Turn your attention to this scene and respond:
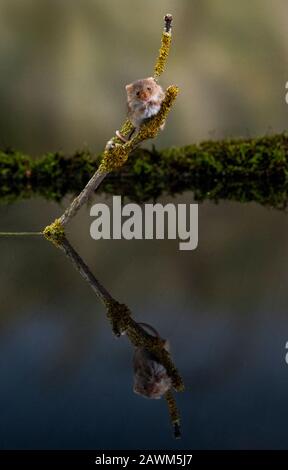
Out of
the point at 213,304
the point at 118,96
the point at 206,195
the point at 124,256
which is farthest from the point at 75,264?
the point at 118,96

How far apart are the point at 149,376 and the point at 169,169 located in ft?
16.4

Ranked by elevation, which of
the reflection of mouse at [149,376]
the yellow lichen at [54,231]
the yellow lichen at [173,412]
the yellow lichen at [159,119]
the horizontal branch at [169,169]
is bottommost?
the yellow lichen at [173,412]

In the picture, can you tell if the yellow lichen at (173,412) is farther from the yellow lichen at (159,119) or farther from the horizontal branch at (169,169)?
the horizontal branch at (169,169)

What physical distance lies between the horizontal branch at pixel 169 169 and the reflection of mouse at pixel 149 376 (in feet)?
13.8

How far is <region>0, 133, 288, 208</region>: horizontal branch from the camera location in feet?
22.5

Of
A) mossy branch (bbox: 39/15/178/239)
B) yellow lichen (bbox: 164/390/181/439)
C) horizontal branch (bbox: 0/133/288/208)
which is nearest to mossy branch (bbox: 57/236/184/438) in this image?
yellow lichen (bbox: 164/390/181/439)

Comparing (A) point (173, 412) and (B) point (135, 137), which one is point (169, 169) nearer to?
(B) point (135, 137)

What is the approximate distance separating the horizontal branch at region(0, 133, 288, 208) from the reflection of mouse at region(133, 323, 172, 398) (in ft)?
13.8

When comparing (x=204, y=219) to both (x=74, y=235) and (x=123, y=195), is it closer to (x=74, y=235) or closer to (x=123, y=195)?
(x=74, y=235)

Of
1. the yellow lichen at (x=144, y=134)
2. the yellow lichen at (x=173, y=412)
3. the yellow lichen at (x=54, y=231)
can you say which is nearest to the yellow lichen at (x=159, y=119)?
the yellow lichen at (x=144, y=134)

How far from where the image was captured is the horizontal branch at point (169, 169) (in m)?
6.84

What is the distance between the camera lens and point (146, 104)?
3275 mm

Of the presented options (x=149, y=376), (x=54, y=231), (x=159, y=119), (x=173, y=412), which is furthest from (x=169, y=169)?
(x=173, y=412)

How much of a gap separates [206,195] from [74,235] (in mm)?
1827
